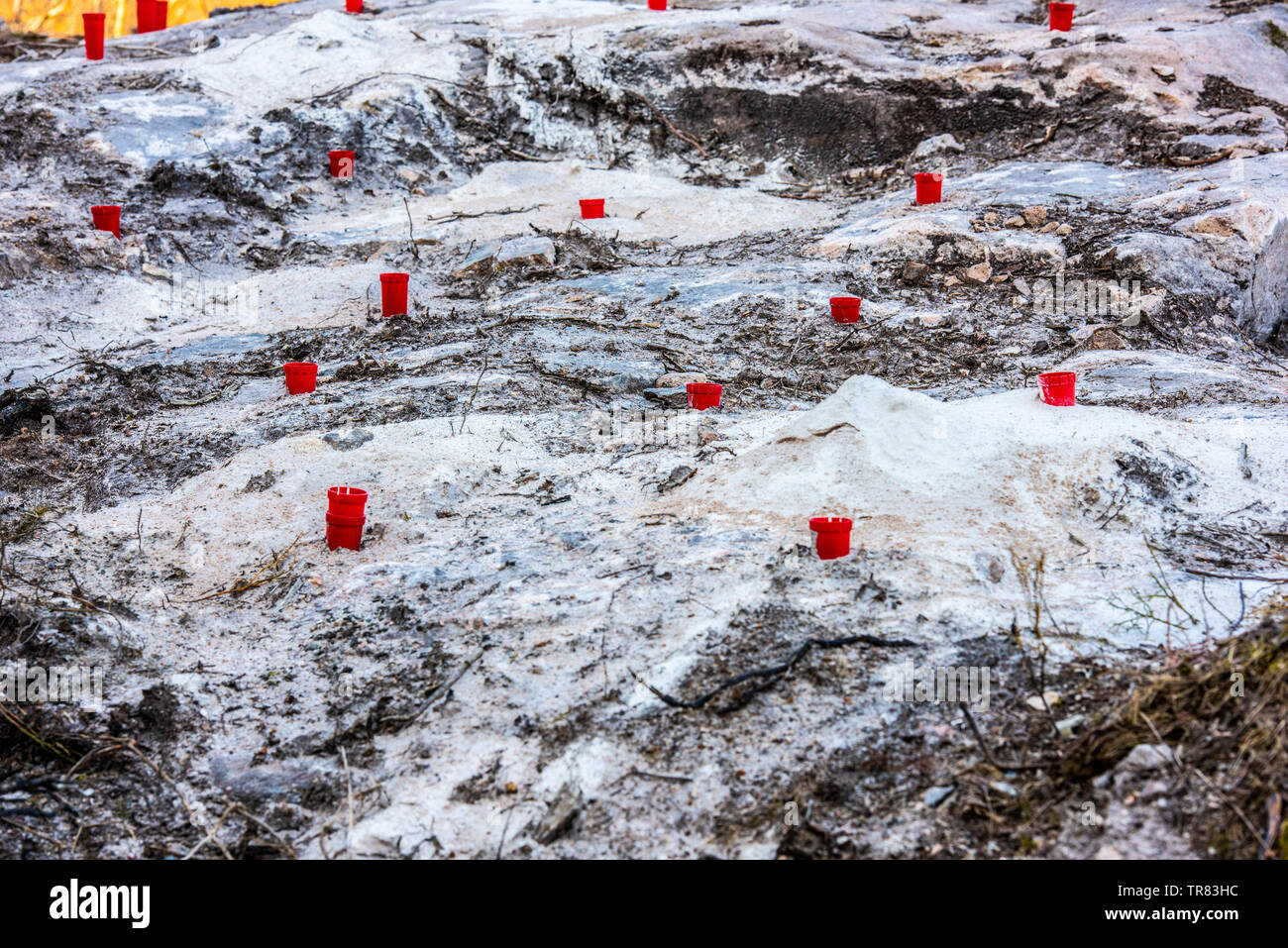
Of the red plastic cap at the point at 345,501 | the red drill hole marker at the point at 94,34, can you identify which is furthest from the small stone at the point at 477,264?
the red drill hole marker at the point at 94,34

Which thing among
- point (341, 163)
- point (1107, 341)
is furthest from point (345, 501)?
point (341, 163)

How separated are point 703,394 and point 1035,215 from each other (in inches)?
134

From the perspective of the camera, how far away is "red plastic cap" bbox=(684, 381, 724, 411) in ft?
17.8

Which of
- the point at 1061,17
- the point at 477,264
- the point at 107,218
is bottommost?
the point at 477,264

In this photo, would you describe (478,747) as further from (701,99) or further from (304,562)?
(701,99)

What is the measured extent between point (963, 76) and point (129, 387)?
7077 millimetres

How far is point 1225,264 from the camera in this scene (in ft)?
21.9

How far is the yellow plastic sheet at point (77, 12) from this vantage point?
1297 centimetres

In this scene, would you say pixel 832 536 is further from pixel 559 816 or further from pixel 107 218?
pixel 107 218

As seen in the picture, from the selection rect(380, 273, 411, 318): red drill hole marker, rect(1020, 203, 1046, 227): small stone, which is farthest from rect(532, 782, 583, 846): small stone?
rect(1020, 203, 1046, 227): small stone

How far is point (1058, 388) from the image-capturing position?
457 centimetres

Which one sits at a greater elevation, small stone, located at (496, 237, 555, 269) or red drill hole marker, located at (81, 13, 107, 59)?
red drill hole marker, located at (81, 13, 107, 59)

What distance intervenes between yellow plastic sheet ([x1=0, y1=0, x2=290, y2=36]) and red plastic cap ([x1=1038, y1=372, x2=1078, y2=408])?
1099 centimetres

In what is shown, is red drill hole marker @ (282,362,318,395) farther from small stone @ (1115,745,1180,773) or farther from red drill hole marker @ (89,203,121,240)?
small stone @ (1115,745,1180,773)
